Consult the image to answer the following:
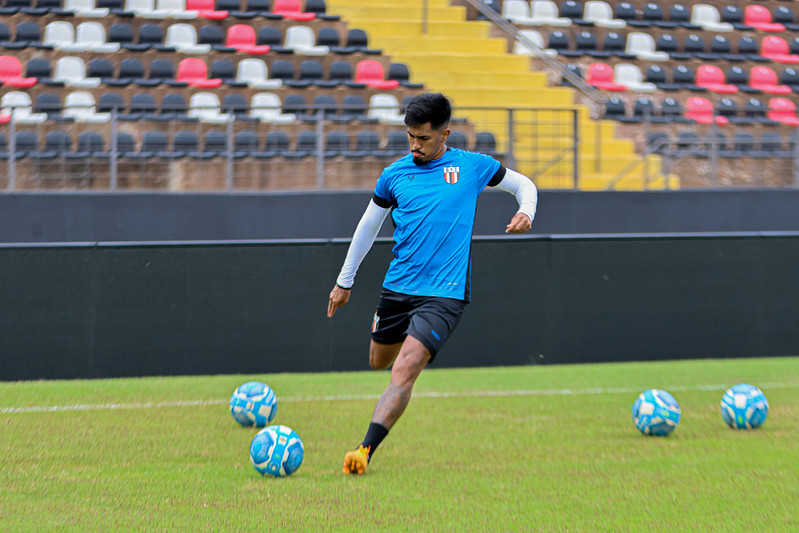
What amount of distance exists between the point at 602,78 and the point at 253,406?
14.6m

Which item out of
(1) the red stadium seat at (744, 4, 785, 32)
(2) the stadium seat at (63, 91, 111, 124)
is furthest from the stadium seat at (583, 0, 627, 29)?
(2) the stadium seat at (63, 91, 111, 124)

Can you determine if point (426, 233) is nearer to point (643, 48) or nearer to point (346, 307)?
point (346, 307)

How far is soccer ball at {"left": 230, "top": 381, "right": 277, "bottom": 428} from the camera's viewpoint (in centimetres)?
741

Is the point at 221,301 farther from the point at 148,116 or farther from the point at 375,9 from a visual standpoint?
the point at 375,9

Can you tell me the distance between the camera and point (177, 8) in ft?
62.2

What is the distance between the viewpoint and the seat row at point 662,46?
2084 cm

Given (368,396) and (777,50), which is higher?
(777,50)

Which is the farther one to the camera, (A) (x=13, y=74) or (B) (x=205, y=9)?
(B) (x=205, y=9)

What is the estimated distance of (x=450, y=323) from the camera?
19.4 ft

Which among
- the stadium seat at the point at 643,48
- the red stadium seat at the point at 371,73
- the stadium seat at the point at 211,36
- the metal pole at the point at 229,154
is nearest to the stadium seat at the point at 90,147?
the metal pole at the point at 229,154

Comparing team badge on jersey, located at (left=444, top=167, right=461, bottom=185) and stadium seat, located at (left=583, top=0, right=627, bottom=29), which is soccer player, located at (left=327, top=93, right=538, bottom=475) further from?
stadium seat, located at (left=583, top=0, right=627, bottom=29)

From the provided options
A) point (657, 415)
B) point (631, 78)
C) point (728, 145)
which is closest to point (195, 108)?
point (728, 145)

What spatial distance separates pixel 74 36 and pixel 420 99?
13.8 metres

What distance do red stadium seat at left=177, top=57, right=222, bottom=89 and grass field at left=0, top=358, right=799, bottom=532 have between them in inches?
320
